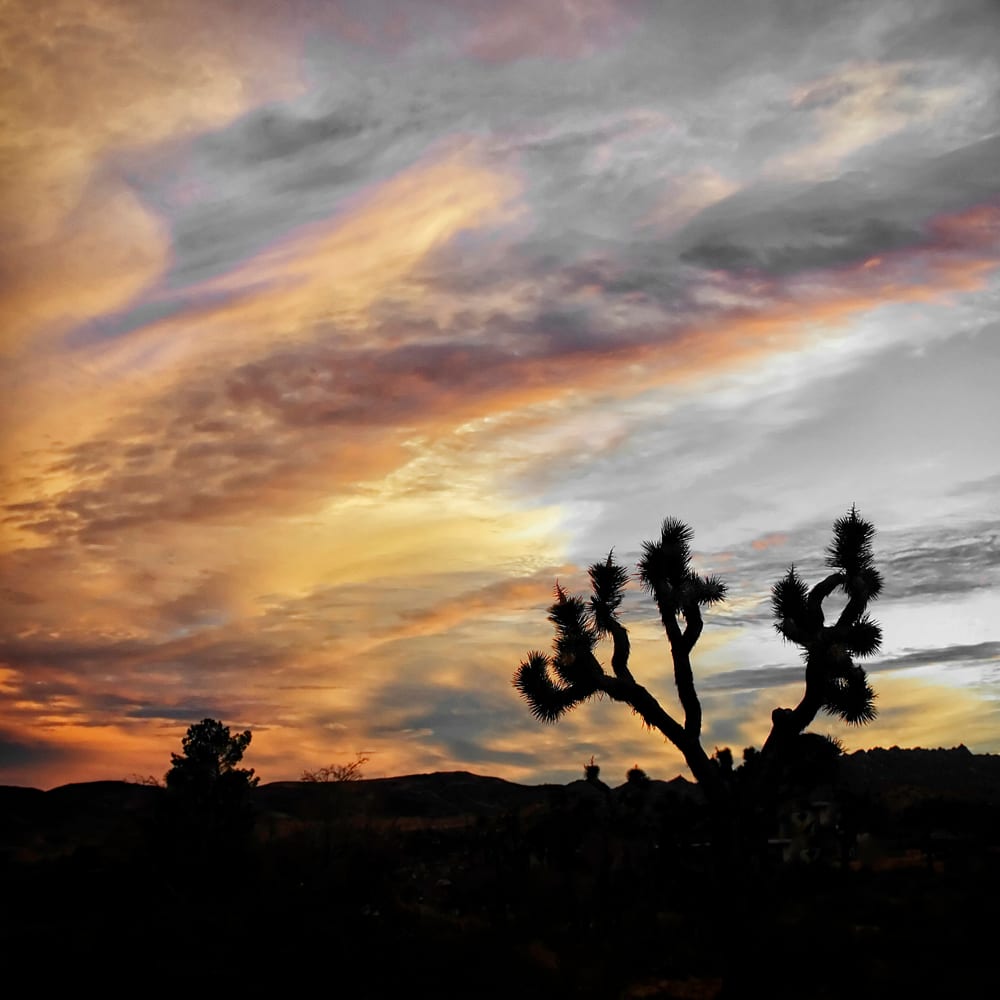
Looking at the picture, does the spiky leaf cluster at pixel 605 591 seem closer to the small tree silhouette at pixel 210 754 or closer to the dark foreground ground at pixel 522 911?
the dark foreground ground at pixel 522 911

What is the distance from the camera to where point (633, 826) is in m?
31.1

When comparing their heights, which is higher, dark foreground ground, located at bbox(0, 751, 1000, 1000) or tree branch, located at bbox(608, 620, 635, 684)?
tree branch, located at bbox(608, 620, 635, 684)

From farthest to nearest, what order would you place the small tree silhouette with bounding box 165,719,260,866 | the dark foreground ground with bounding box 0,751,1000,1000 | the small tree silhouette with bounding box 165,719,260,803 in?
1. the small tree silhouette with bounding box 165,719,260,803
2. the small tree silhouette with bounding box 165,719,260,866
3. the dark foreground ground with bounding box 0,751,1000,1000

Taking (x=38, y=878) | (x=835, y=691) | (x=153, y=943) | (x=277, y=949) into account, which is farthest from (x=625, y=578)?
(x=38, y=878)

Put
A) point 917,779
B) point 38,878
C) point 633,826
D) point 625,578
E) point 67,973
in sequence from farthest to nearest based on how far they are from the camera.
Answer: point 917,779 < point 38,878 < point 633,826 < point 625,578 < point 67,973

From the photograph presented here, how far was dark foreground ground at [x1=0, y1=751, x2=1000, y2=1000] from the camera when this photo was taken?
16266 millimetres

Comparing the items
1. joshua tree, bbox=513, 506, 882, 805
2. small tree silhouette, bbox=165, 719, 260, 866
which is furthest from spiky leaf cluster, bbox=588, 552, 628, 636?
small tree silhouette, bbox=165, 719, 260, 866

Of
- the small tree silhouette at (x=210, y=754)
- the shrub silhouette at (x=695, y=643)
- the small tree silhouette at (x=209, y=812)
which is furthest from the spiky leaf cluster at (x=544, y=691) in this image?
the small tree silhouette at (x=210, y=754)

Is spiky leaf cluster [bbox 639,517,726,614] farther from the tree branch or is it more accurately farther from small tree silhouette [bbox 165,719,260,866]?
small tree silhouette [bbox 165,719,260,866]

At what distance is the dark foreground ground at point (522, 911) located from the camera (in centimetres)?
1627

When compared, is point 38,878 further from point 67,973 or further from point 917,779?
point 917,779

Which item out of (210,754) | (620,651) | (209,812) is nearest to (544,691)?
(620,651)

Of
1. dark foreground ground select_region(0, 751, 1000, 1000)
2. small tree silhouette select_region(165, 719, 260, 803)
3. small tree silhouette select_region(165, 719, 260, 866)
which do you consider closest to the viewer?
dark foreground ground select_region(0, 751, 1000, 1000)

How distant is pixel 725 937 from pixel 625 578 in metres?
A: 6.93
